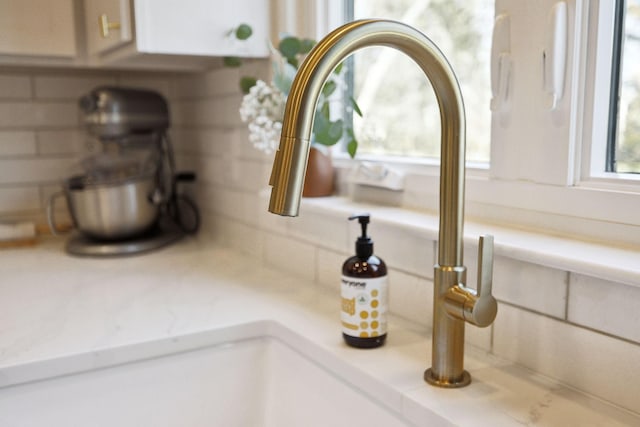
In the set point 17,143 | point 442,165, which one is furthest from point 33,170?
point 442,165

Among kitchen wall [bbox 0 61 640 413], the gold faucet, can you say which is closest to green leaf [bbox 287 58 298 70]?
kitchen wall [bbox 0 61 640 413]

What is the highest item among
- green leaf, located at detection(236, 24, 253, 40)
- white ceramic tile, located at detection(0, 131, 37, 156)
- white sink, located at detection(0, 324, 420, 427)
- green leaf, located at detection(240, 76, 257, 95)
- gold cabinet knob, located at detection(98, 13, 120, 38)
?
gold cabinet knob, located at detection(98, 13, 120, 38)

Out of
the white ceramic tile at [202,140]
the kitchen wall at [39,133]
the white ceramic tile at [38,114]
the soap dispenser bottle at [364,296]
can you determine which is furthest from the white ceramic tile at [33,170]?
the soap dispenser bottle at [364,296]

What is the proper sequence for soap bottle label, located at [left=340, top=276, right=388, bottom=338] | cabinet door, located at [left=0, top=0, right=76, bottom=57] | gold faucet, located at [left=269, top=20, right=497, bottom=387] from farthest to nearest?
cabinet door, located at [left=0, top=0, right=76, bottom=57] < soap bottle label, located at [left=340, top=276, right=388, bottom=338] < gold faucet, located at [left=269, top=20, right=497, bottom=387]

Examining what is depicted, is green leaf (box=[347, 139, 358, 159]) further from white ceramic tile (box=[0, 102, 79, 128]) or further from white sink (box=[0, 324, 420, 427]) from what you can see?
white ceramic tile (box=[0, 102, 79, 128])

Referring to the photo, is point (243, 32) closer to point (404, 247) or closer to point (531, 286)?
point (404, 247)

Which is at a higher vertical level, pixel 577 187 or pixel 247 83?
pixel 247 83

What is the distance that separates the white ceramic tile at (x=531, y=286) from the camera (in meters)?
0.75

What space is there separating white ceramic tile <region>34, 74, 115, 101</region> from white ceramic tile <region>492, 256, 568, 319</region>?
1.49m

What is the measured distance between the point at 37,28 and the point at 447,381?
1.30 m

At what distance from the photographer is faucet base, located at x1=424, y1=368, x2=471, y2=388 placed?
2.45ft

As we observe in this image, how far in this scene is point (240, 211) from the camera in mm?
1596

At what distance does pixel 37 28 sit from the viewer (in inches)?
59.5

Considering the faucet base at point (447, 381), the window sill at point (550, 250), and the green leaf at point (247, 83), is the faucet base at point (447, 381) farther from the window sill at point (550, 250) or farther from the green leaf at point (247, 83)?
the green leaf at point (247, 83)
